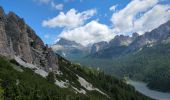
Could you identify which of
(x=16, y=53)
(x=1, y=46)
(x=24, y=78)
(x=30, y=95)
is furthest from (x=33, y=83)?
(x=16, y=53)

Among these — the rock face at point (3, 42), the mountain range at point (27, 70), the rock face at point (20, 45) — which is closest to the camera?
the mountain range at point (27, 70)

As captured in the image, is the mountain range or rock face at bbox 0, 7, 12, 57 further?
rock face at bbox 0, 7, 12, 57

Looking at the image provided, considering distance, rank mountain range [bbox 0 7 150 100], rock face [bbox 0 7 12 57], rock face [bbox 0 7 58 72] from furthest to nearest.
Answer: rock face [bbox 0 7 58 72] → rock face [bbox 0 7 12 57] → mountain range [bbox 0 7 150 100]

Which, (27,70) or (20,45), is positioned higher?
(20,45)

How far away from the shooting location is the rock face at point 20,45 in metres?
105

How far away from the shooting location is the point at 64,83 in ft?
385

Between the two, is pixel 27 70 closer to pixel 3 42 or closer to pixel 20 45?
pixel 3 42

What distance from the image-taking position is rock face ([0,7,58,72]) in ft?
345

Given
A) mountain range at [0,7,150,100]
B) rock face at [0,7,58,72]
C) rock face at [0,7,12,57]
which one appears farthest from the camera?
rock face at [0,7,58,72]

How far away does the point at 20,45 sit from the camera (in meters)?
118

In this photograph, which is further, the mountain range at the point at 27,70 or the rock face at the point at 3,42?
the rock face at the point at 3,42

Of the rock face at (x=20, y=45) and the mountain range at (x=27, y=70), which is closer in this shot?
the mountain range at (x=27, y=70)

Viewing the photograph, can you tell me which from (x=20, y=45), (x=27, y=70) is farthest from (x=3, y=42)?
(x=20, y=45)

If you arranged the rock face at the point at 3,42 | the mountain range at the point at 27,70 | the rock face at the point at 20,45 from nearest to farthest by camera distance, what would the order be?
the mountain range at the point at 27,70 → the rock face at the point at 3,42 → the rock face at the point at 20,45
